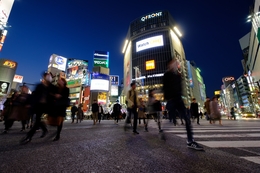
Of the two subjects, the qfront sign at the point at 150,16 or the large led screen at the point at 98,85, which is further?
the qfront sign at the point at 150,16

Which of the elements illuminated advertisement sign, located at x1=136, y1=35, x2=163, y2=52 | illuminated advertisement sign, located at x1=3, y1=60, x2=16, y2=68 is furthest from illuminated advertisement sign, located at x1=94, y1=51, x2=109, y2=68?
illuminated advertisement sign, located at x1=3, y1=60, x2=16, y2=68

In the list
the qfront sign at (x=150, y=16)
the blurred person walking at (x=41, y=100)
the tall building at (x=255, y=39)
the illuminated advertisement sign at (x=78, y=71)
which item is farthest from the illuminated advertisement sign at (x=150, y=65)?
the blurred person walking at (x=41, y=100)

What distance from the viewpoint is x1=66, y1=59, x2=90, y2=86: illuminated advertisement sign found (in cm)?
5227

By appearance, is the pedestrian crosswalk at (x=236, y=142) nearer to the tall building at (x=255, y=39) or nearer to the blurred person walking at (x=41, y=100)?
the blurred person walking at (x=41, y=100)

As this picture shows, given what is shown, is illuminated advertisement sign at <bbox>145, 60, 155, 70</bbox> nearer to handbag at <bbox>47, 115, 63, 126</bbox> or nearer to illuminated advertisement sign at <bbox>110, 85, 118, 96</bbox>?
illuminated advertisement sign at <bbox>110, 85, 118, 96</bbox>

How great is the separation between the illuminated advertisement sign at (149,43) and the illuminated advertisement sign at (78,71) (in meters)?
→ 29.3

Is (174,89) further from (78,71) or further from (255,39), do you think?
(255,39)

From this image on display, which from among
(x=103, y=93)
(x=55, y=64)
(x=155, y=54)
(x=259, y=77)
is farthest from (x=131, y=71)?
(x=259, y=77)

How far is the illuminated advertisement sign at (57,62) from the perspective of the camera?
58844 mm

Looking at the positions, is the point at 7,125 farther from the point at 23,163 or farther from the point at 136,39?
the point at 136,39

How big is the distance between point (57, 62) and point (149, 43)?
44.9 meters

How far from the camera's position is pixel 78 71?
53531 mm

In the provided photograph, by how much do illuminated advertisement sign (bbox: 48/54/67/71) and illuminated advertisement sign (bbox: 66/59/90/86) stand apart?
6.23 m

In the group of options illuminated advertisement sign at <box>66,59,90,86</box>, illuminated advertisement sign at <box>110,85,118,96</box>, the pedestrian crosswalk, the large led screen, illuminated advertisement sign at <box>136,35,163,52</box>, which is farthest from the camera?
illuminated advertisement sign at <box>136,35,163,52</box>
